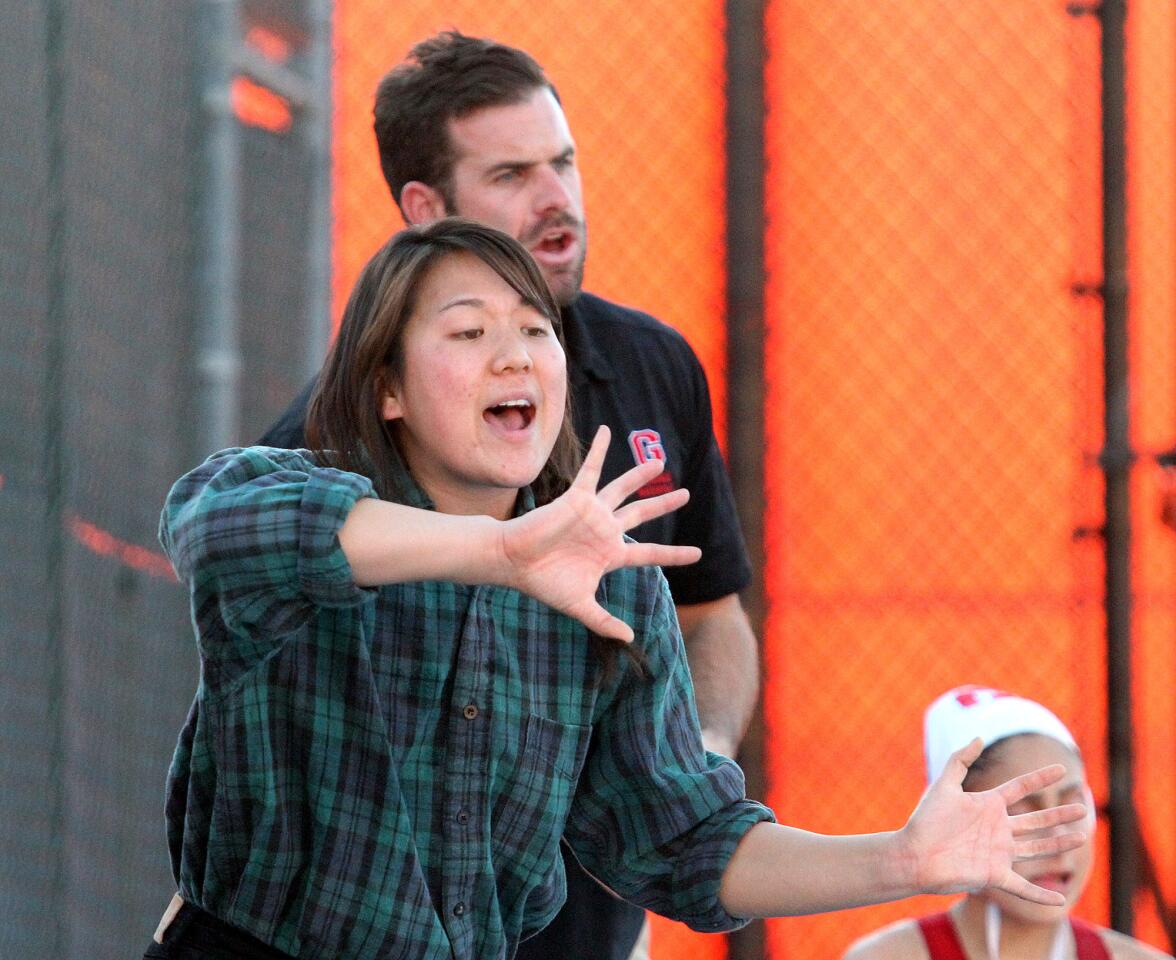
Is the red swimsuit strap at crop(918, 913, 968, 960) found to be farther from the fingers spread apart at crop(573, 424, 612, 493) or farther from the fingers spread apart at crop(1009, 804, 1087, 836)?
the fingers spread apart at crop(573, 424, 612, 493)

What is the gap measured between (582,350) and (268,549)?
1.08 m

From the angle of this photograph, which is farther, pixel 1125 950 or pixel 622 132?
pixel 622 132

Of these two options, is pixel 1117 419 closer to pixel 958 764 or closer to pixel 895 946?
pixel 895 946

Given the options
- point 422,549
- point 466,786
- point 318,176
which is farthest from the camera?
point 318,176

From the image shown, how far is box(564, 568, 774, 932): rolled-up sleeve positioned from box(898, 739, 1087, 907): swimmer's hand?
22 cm

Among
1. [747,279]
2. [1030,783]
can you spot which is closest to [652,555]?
[1030,783]

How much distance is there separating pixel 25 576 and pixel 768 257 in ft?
7.88

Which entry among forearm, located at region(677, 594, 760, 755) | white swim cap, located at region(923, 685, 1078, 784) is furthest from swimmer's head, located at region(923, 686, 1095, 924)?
forearm, located at region(677, 594, 760, 755)

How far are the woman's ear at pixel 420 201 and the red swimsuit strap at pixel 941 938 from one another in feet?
4.53

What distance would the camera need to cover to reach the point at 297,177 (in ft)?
12.7

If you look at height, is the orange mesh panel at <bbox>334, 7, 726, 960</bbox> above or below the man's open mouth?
above

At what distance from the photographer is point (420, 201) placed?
Answer: 8.65 ft

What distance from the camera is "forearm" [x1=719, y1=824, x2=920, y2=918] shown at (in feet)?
5.42

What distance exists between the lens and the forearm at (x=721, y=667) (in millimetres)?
2453
